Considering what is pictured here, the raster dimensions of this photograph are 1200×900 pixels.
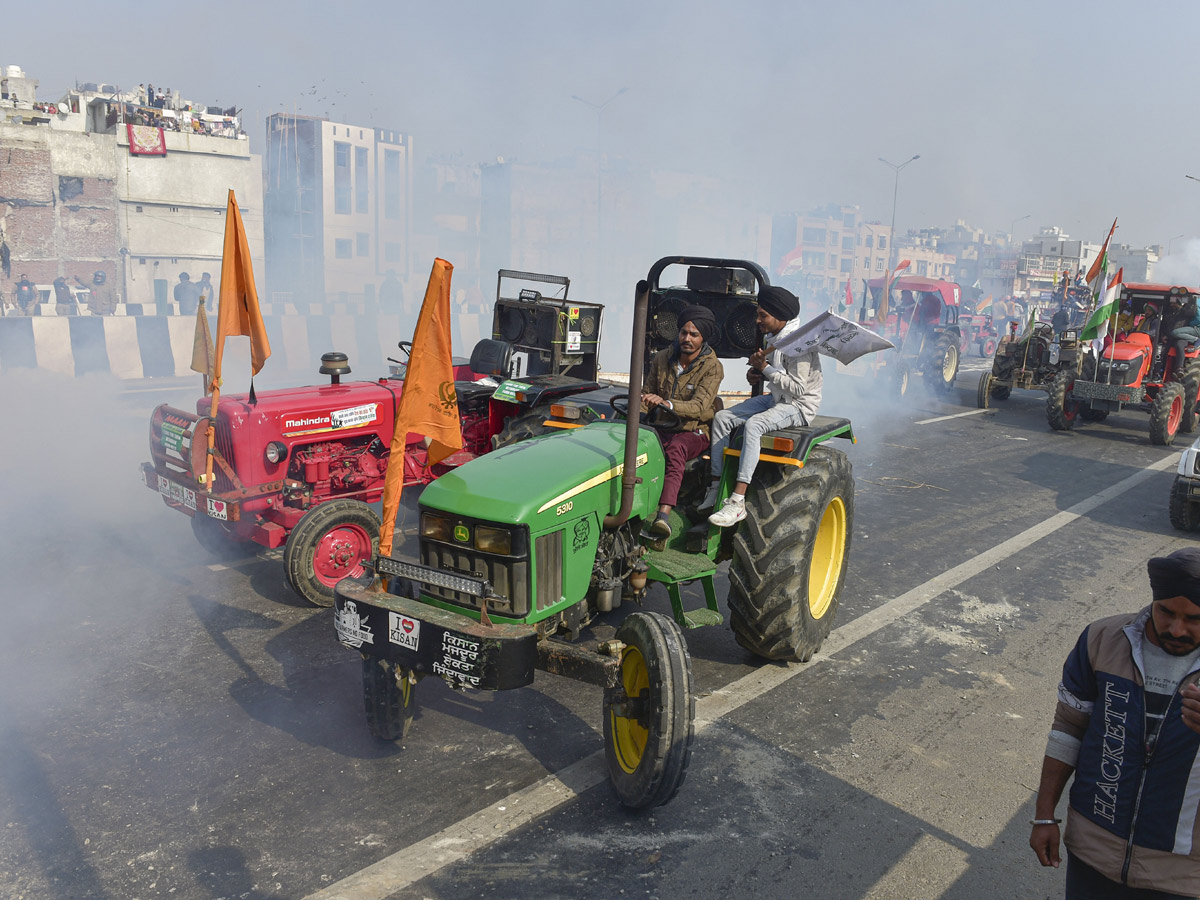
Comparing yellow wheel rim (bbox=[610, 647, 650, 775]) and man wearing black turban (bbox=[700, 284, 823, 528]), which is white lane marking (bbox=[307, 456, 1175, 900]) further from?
man wearing black turban (bbox=[700, 284, 823, 528])

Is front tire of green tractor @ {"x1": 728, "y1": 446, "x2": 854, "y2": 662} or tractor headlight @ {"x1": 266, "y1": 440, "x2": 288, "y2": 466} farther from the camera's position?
tractor headlight @ {"x1": 266, "y1": 440, "x2": 288, "y2": 466}

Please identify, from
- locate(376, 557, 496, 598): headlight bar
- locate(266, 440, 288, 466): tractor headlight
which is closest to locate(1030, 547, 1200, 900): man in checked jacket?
locate(376, 557, 496, 598): headlight bar

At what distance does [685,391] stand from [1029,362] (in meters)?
13.8

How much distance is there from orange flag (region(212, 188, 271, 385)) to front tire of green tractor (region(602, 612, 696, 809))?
3.65 meters

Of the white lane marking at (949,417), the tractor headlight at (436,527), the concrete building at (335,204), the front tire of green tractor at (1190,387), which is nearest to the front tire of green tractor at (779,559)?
the tractor headlight at (436,527)

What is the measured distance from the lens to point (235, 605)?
618 cm

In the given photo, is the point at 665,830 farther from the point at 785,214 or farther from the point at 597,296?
the point at 785,214

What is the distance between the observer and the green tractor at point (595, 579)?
3.72 m

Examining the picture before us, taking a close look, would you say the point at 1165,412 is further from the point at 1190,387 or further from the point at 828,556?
the point at 828,556

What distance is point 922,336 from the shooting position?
19781 mm

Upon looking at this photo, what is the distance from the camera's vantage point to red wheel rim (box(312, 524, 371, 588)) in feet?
20.6

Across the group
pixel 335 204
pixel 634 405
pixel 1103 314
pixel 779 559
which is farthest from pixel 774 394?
pixel 335 204

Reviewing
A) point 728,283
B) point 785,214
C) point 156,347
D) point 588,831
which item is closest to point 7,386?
point 156,347

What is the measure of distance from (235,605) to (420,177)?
142 ft
